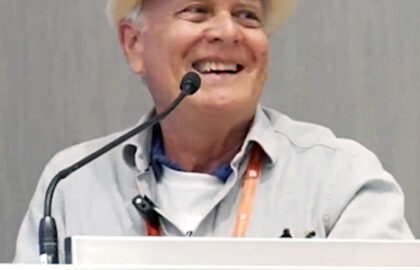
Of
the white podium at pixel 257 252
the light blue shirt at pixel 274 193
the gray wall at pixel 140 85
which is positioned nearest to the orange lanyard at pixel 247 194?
the light blue shirt at pixel 274 193

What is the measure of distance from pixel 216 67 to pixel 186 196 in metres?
0.22

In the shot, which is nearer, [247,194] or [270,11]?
[247,194]

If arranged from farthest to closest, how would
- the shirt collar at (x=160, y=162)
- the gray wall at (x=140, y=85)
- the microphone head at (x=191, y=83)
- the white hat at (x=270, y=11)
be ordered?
the gray wall at (x=140, y=85)
the white hat at (x=270, y=11)
the shirt collar at (x=160, y=162)
the microphone head at (x=191, y=83)

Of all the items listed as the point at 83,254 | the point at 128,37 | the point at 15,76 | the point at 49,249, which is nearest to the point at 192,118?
the point at 128,37

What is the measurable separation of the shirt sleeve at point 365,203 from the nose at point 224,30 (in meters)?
0.27

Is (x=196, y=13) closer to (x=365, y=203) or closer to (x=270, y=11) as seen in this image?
(x=270, y=11)

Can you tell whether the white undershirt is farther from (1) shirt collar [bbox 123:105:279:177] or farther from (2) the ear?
Result: (2) the ear

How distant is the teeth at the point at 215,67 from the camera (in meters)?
1.75

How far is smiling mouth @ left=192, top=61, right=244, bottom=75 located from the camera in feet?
5.75

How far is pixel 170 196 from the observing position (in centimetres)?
175

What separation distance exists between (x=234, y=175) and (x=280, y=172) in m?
0.08

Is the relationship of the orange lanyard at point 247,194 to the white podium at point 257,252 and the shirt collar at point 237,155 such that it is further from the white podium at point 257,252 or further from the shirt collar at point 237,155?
the white podium at point 257,252

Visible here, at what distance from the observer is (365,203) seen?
1651 millimetres

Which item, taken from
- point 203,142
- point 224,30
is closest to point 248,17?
point 224,30
